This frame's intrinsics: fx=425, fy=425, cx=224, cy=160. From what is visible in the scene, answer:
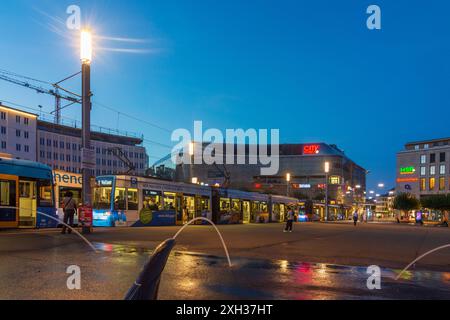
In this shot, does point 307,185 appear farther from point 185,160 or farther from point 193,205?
point 193,205

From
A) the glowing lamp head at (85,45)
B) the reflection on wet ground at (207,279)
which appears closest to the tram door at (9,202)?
the glowing lamp head at (85,45)

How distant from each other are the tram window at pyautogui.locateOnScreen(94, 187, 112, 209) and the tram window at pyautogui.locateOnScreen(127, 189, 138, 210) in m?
1.25

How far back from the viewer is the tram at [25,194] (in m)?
19.3

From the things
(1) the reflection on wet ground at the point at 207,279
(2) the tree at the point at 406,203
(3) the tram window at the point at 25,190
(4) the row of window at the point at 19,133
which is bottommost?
(2) the tree at the point at 406,203

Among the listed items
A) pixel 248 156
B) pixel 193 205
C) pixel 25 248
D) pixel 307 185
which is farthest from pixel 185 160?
pixel 25 248

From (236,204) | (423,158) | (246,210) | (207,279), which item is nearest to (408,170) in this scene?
(423,158)

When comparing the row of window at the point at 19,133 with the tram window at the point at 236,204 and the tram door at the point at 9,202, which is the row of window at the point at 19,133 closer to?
the tram window at the point at 236,204

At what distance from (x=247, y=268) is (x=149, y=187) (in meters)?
18.8

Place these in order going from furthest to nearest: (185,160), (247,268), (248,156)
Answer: (248,156) < (185,160) < (247,268)

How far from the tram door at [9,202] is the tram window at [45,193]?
1.70m

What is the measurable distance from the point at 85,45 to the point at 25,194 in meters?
8.31

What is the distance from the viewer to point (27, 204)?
813 inches

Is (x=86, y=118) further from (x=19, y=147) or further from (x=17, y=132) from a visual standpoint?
(x=19, y=147)
